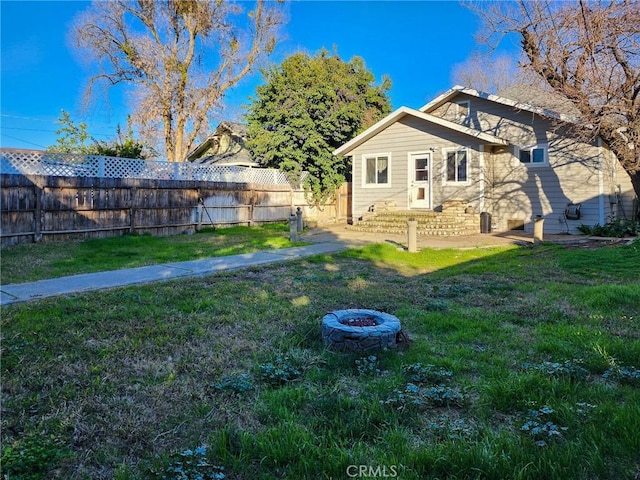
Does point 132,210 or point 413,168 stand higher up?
point 413,168

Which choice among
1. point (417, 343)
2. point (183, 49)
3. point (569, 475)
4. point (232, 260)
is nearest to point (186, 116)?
point (183, 49)

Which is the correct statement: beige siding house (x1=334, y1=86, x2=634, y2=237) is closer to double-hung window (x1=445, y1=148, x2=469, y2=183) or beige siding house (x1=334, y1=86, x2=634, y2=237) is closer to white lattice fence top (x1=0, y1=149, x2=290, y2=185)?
double-hung window (x1=445, y1=148, x2=469, y2=183)

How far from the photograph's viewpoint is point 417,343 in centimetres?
407

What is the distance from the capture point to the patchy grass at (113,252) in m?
7.51

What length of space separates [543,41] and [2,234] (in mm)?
14191

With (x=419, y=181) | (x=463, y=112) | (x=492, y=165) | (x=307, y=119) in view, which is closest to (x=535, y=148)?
(x=492, y=165)

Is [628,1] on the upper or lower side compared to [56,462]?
upper

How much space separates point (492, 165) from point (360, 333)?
13351 millimetres

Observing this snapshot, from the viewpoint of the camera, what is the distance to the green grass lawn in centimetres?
226

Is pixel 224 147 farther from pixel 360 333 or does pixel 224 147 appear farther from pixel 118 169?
pixel 360 333

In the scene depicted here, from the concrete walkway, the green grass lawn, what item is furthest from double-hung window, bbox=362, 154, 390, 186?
the green grass lawn

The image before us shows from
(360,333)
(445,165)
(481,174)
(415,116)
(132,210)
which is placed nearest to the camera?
(360,333)

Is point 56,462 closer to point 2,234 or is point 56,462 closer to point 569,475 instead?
point 569,475

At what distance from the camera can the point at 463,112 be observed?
16.3 m
